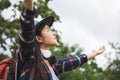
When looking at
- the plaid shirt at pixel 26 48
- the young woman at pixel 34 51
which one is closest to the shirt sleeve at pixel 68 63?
the young woman at pixel 34 51

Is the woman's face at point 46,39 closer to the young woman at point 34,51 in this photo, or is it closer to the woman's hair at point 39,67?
the young woman at point 34,51

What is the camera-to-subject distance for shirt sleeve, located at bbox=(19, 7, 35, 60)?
454cm

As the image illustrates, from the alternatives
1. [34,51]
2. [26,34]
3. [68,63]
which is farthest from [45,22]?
[68,63]

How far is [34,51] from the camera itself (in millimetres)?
4816

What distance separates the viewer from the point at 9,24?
12.9 metres

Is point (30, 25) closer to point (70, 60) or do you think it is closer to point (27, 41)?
point (27, 41)

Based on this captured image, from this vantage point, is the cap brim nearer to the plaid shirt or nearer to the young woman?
the young woman

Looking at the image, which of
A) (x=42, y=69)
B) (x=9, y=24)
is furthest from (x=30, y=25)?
(x=9, y=24)

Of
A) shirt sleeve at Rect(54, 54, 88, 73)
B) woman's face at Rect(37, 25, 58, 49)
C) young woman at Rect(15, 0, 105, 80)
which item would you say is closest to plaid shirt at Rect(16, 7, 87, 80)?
young woman at Rect(15, 0, 105, 80)

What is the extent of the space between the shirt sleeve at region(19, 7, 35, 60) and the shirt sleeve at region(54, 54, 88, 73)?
0.69 metres

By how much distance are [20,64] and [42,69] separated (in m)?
0.21

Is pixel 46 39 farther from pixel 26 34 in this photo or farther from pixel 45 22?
pixel 26 34

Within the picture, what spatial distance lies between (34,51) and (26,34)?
0.87 feet

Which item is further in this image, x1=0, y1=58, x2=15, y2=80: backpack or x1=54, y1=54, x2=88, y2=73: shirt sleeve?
x1=54, y1=54, x2=88, y2=73: shirt sleeve
